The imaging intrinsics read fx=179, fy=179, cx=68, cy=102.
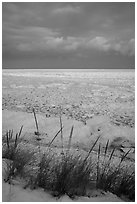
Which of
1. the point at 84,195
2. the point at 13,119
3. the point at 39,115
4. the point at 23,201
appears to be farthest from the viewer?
the point at 39,115

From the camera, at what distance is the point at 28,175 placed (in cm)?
190

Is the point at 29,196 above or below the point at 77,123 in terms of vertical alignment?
below

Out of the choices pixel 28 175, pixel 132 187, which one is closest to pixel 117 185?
pixel 132 187

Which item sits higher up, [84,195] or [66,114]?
[66,114]

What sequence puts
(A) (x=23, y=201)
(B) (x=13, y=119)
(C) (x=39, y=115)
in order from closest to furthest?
(A) (x=23, y=201) → (B) (x=13, y=119) → (C) (x=39, y=115)

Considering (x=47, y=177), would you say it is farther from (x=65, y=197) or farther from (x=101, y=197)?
(x=101, y=197)

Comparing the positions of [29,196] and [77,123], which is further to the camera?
[77,123]

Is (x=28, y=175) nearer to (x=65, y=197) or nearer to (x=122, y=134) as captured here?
(x=65, y=197)

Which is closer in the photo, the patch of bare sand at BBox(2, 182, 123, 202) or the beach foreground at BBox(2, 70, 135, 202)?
the patch of bare sand at BBox(2, 182, 123, 202)

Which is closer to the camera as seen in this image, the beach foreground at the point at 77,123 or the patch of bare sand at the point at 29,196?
the patch of bare sand at the point at 29,196

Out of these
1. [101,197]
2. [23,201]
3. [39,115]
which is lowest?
[101,197]

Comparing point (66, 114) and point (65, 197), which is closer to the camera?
point (65, 197)

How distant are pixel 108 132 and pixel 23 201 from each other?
117 inches

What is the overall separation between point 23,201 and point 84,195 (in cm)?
61
